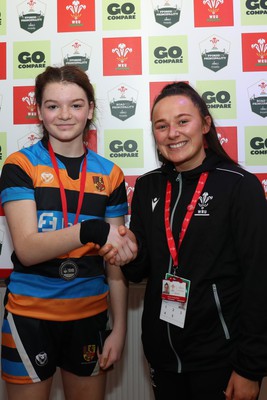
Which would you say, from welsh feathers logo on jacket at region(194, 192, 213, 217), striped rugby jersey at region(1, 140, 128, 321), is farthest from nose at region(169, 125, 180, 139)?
striped rugby jersey at region(1, 140, 128, 321)

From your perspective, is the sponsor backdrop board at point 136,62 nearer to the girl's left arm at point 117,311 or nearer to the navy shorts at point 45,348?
the girl's left arm at point 117,311

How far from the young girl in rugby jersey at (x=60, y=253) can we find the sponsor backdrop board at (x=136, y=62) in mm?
512

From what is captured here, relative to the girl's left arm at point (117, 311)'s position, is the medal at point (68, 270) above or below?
above

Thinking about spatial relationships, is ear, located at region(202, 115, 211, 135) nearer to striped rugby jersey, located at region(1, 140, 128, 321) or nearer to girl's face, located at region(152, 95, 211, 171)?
girl's face, located at region(152, 95, 211, 171)

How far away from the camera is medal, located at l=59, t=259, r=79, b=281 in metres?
1.35

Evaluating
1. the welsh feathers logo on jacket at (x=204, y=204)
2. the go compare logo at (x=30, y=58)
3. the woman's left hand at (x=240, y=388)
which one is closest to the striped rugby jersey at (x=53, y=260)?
the welsh feathers logo on jacket at (x=204, y=204)

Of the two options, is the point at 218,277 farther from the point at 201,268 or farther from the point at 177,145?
the point at 177,145

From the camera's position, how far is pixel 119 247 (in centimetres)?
125

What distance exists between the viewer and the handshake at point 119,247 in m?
1.24

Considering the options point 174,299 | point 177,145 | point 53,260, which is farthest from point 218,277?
point 53,260

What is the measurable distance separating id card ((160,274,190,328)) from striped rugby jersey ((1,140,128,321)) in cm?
28

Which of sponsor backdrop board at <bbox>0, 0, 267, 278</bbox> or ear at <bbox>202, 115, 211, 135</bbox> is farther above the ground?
sponsor backdrop board at <bbox>0, 0, 267, 278</bbox>

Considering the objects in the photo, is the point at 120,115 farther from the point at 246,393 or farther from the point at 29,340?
→ the point at 246,393

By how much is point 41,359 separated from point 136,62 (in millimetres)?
1463
